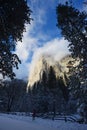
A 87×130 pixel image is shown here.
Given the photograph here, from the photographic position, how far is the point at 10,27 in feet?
59.7

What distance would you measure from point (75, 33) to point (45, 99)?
32393 millimetres

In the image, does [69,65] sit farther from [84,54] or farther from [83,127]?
[83,127]

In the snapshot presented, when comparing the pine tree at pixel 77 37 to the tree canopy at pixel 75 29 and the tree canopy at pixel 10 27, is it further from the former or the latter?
the tree canopy at pixel 10 27

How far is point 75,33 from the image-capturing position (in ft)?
83.7

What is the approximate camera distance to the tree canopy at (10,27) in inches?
684

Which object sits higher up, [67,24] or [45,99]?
[67,24]

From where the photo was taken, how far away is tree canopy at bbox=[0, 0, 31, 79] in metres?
17.4

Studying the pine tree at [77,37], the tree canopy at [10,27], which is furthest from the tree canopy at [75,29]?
the tree canopy at [10,27]

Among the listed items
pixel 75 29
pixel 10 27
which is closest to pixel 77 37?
pixel 75 29

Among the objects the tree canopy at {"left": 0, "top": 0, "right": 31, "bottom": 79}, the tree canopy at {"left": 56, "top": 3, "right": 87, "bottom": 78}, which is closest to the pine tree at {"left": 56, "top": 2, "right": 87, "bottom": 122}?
the tree canopy at {"left": 56, "top": 3, "right": 87, "bottom": 78}

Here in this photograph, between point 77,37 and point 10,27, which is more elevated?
point 77,37

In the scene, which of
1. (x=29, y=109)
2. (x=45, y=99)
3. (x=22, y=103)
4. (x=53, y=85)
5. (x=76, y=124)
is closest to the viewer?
(x=76, y=124)

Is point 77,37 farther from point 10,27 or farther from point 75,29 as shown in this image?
point 10,27

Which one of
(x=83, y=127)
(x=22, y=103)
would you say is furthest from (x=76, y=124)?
(x=22, y=103)
